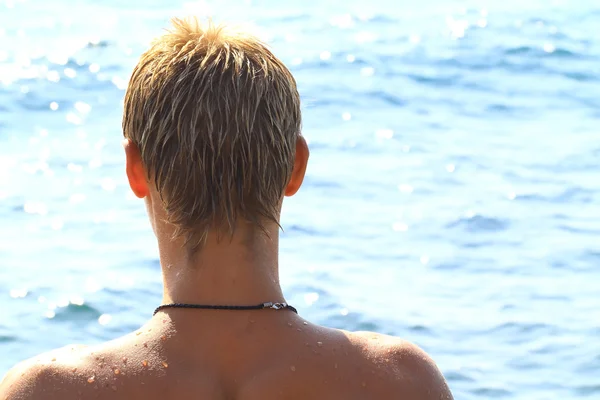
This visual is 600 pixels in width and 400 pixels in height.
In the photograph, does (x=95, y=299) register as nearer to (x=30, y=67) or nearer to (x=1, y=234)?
(x=1, y=234)

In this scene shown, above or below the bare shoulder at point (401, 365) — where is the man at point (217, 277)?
above

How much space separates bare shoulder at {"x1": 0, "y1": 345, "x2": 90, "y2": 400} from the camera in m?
1.68

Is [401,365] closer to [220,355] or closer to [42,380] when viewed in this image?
[220,355]

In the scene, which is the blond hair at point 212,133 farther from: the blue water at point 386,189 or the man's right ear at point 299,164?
the blue water at point 386,189

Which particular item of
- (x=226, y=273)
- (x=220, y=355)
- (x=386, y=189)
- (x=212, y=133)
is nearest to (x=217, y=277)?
(x=226, y=273)

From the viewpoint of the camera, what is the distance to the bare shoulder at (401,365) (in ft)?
Answer: 5.85

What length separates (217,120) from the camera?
1722 mm

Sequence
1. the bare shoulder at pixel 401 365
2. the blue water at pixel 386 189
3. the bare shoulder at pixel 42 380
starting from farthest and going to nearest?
A: the blue water at pixel 386 189 < the bare shoulder at pixel 401 365 < the bare shoulder at pixel 42 380

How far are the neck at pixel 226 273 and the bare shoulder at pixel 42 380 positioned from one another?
0.19m

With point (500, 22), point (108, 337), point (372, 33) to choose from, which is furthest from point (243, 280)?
point (500, 22)

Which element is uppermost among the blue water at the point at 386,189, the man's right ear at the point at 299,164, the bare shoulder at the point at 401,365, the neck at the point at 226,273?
the man's right ear at the point at 299,164

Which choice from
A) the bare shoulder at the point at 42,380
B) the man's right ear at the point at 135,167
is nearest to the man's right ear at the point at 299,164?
the man's right ear at the point at 135,167

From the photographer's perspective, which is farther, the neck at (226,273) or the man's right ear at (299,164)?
the man's right ear at (299,164)

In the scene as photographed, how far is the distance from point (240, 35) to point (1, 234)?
5269 mm
